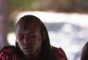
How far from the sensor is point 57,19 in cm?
236

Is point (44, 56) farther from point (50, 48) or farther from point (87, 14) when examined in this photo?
point (87, 14)

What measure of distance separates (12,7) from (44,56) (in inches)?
52.2

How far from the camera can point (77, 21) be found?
2422 mm

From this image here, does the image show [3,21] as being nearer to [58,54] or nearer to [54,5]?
[54,5]

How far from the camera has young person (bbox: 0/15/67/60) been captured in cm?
88

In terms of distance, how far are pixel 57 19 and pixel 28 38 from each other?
1506mm

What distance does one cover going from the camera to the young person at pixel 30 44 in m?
0.88

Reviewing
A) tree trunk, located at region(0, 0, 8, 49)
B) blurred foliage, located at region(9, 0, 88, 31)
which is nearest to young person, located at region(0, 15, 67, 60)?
tree trunk, located at region(0, 0, 8, 49)

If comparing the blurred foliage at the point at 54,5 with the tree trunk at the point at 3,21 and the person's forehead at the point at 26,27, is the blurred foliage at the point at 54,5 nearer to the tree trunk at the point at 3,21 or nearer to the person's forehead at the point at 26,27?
the tree trunk at the point at 3,21

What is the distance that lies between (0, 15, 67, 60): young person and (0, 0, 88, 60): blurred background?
1.13 metres

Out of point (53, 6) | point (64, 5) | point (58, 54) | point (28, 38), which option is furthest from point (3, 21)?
point (28, 38)

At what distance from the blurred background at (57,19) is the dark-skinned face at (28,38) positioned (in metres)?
1.24

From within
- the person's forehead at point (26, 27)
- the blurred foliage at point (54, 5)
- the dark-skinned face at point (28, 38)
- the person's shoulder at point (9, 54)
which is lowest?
the person's shoulder at point (9, 54)

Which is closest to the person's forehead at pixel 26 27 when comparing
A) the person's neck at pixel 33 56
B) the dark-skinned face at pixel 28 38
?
the dark-skinned face at pixel 28 38
